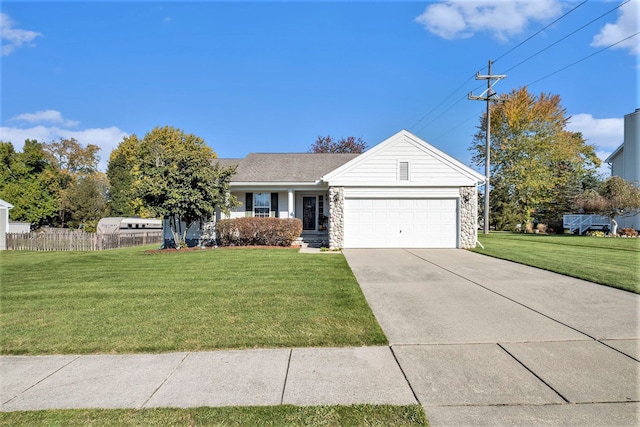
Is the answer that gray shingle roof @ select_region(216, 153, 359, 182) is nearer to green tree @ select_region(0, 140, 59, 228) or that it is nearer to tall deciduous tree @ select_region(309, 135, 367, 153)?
tall deciduous tree @ select_region(309, 135, 367, 153)

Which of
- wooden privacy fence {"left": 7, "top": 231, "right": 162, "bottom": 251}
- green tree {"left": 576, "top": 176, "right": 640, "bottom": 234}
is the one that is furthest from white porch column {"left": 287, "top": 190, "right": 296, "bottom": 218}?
green tree {"left": 576, "top": 176, "right": 640, "bottom": 234}

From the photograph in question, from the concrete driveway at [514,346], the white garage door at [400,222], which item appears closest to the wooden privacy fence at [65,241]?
the white garage door at [400,222]

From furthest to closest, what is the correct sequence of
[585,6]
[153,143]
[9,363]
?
[153,143]
[585,6]
[9,363]

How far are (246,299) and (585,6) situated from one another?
14850 mm

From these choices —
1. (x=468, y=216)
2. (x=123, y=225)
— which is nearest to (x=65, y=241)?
(x=123, y=225)

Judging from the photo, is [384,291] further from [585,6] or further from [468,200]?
[585,6]

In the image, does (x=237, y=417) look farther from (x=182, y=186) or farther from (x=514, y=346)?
(x=182, y=186)

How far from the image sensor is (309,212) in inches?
719

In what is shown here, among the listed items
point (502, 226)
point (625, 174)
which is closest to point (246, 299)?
point (502, 226)

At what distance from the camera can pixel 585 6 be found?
11836 millimetres

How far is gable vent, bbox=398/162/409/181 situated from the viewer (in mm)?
14656

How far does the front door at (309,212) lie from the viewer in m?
18.2

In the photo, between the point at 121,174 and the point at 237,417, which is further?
the point at 121,174

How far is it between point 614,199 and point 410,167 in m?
15.3
